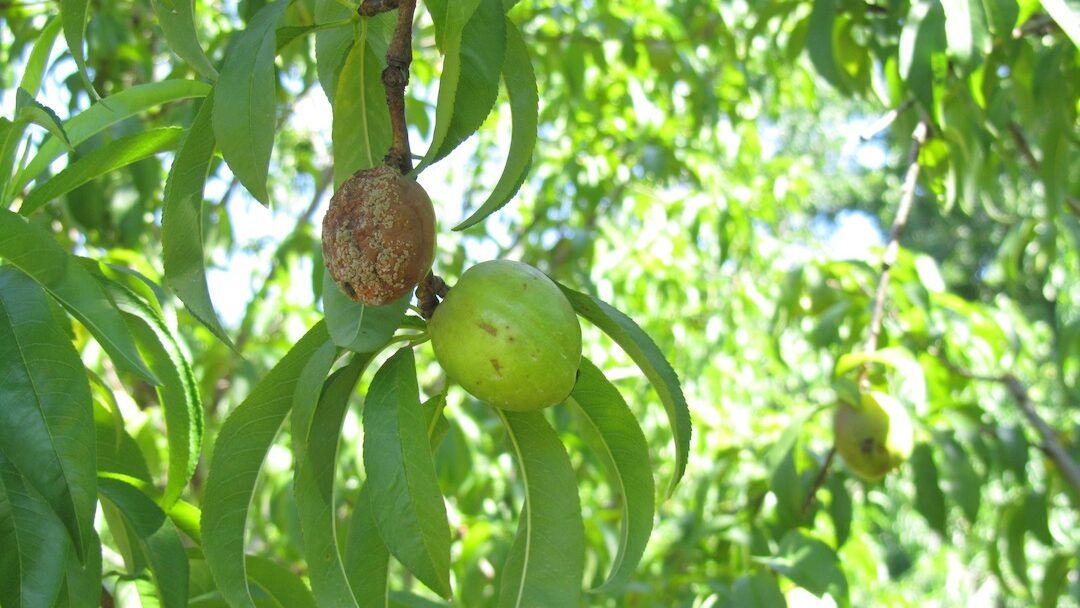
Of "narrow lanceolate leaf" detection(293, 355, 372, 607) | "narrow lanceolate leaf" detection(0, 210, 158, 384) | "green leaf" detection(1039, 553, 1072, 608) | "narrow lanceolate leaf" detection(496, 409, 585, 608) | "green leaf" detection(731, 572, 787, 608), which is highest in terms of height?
"narrow lanceolate leaf" detection(0, 210, 158, 384)

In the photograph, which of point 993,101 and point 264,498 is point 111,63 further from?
point 993,101

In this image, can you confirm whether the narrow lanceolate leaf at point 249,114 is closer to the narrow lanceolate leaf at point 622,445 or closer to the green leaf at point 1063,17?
the narrow lanceolate leaf at point 622,445

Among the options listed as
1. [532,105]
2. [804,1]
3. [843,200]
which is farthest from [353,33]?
[843,200]

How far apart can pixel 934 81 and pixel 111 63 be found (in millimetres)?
1694

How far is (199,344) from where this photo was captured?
2.84 meters

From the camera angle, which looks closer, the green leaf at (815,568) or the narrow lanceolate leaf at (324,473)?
the narrow lanceolate leaf at (324,473)

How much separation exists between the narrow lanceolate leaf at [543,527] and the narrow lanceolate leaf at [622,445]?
39 millimetres

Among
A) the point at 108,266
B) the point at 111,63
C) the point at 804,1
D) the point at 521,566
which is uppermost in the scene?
the point at 111,63

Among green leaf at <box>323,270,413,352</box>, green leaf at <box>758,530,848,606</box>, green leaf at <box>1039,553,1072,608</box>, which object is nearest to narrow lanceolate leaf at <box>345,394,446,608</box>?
green leaf at <box>323,270,413,352</box>

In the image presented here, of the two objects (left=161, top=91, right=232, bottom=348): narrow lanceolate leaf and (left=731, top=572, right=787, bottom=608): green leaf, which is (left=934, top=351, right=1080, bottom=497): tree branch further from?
(left=161, top=91, right=232, bottom=348): narrow lanceolate leaf

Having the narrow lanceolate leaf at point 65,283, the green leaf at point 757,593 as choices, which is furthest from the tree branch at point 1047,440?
the narrow lanceolate leaf at point 65,283

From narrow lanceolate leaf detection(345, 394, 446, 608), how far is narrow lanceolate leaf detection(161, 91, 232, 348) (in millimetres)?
202

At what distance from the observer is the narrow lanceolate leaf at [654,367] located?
71 centimetres

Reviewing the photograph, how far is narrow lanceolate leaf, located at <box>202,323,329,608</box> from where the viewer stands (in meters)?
0.75
